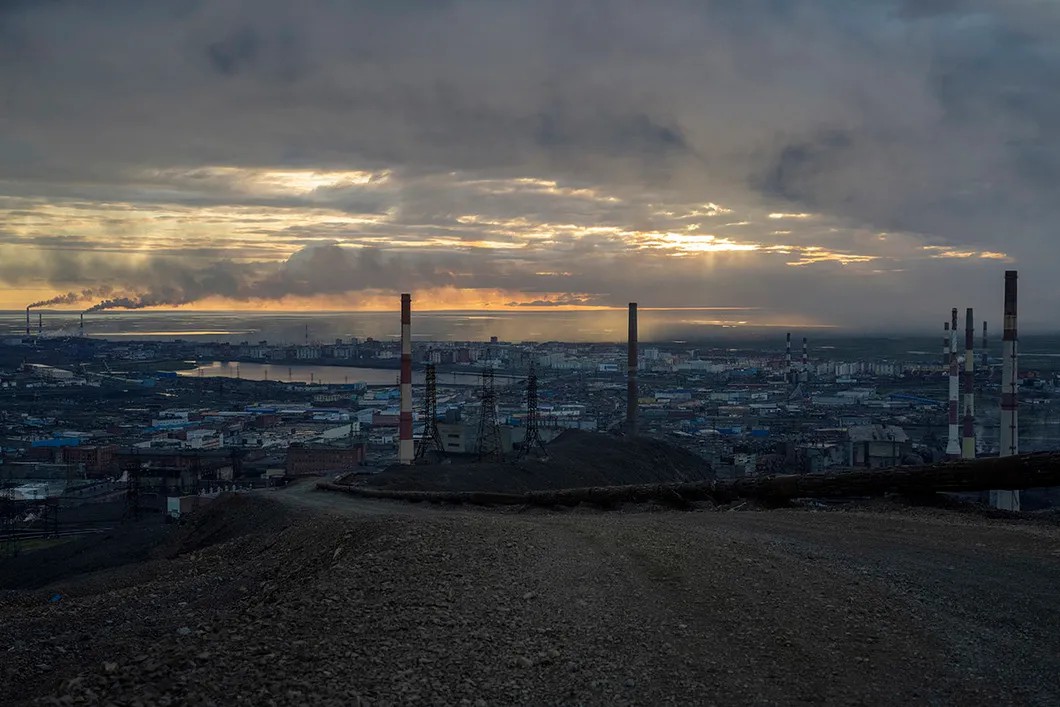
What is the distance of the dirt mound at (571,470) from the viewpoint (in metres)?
17.0

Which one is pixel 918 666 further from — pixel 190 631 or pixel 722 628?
pixel 190 631

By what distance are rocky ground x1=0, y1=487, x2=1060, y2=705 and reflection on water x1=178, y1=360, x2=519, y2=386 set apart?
194 feet

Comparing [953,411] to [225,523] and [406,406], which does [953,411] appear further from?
[225,523]

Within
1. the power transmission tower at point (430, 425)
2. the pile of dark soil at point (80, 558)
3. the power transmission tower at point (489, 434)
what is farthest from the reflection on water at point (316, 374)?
the pile of dark soil at point (80, 558)

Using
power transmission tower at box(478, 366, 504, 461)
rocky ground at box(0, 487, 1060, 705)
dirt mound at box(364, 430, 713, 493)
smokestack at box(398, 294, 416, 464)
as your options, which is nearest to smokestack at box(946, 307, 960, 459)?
dirt mound at box(364, 430, 713, 493)

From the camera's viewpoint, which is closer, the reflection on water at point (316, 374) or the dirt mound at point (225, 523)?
the dirt mound at point (225, 523)

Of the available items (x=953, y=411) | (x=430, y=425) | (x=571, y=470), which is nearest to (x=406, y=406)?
(x=430, y=425)

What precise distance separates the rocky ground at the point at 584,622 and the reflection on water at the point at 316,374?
194 ft

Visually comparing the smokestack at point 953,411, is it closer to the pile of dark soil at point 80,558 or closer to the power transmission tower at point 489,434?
the power transmission tower at point 489,434

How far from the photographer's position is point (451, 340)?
98125 mm

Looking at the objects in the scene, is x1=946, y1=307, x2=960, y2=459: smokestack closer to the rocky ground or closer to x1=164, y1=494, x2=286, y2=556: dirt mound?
x1=164, y1=494, x2=286, y2=556: dirt mound

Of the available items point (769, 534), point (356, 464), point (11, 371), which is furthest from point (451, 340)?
point (769, 534)

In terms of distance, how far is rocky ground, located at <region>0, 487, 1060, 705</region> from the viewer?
3574 mm

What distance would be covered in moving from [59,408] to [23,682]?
172 feet
